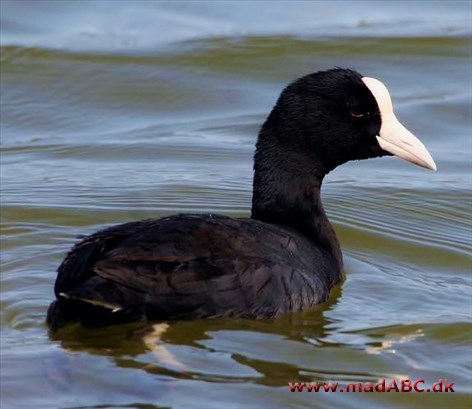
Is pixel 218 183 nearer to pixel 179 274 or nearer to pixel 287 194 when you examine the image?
pixel 287 194

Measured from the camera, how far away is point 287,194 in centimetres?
802

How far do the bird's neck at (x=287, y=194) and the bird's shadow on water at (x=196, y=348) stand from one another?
0.93m

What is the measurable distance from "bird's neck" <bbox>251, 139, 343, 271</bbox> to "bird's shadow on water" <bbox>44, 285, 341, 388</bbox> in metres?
0.93

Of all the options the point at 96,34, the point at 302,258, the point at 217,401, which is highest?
the point at 96,34

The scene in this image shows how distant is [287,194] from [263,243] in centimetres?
90

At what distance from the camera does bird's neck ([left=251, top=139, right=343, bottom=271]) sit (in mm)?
7977

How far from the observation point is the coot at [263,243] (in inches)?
263

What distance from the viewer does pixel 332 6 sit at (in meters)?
14.3

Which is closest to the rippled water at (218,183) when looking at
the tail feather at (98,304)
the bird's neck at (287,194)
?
the tail feather at (98,304)

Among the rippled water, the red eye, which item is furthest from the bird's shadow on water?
the red eye

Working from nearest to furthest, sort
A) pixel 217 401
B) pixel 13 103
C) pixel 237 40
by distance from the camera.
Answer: pixel 217 401, pixel 13 103, pixel 237 40

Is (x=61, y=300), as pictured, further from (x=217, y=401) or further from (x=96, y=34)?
(x=96, y=34)

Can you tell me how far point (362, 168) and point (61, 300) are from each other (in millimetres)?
4174

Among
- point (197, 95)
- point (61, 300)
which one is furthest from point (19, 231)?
point (197, 95)
